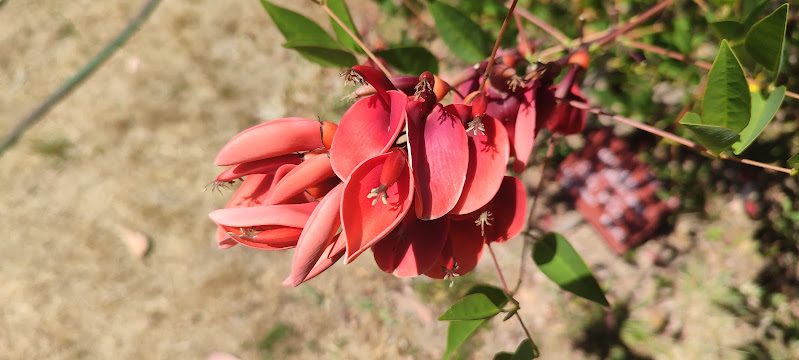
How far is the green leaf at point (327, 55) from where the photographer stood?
2.43 feet

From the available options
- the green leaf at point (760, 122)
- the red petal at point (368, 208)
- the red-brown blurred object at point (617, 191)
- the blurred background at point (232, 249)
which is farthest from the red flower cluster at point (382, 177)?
the red-brown blurred object at point (617, 191)

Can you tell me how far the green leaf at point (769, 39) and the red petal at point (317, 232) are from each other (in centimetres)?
45

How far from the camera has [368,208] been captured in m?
0.49

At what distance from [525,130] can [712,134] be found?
173mm

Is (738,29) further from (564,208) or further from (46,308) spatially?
(46,308)

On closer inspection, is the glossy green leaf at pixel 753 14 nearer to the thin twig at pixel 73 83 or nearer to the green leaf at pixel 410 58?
the green leaf at pixel 410 58

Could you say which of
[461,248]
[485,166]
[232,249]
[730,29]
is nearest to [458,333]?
[461,248]

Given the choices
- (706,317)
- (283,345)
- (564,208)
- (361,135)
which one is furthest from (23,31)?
(706,317)

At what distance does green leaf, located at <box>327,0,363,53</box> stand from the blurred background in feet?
2.29

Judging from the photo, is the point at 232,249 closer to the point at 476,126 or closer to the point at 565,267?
the point at 565,267

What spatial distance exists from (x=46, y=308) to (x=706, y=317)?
1.81 meters

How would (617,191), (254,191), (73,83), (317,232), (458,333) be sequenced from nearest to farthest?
(317,232) → (254,191) → (458,333) → (617,191) → (73,83)

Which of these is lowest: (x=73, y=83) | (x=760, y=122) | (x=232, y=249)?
(x=232, y=249)

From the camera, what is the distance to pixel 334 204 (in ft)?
1.60
